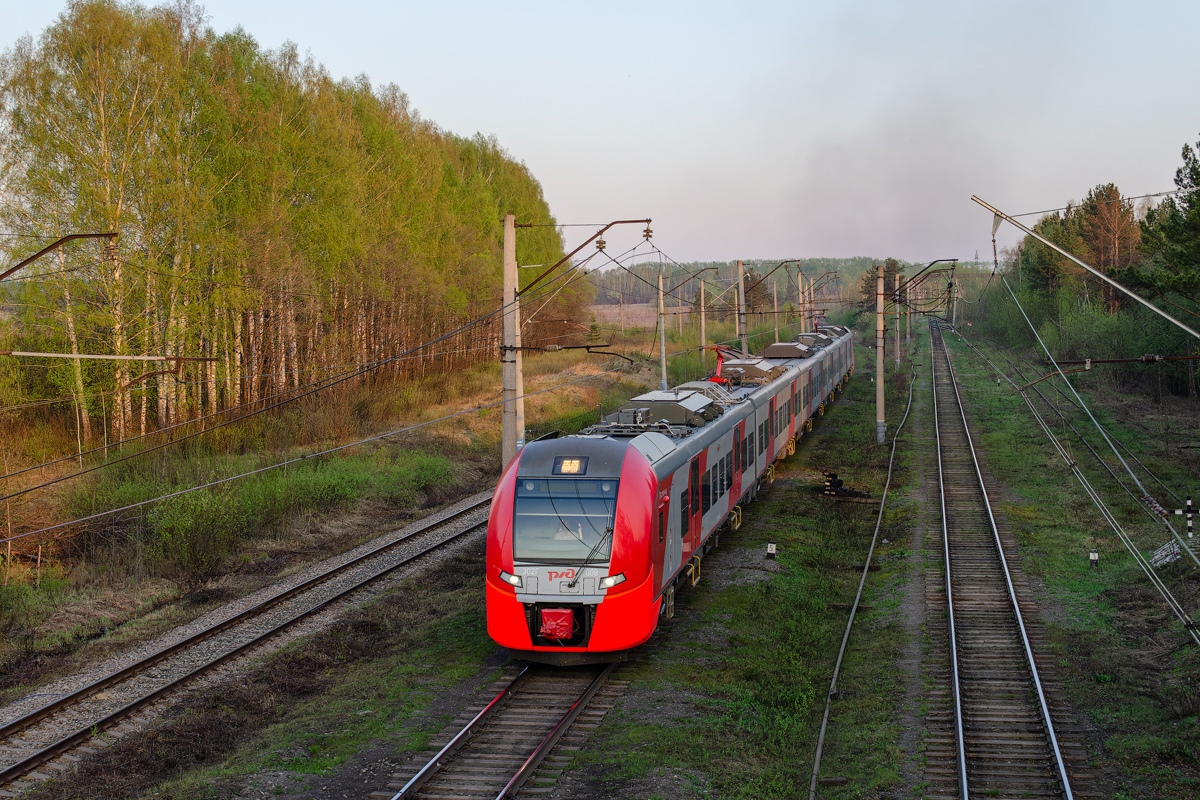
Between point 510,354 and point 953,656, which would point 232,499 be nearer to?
point 510,354

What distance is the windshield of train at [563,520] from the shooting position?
38.3ft

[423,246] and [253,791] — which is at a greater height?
[423,246]

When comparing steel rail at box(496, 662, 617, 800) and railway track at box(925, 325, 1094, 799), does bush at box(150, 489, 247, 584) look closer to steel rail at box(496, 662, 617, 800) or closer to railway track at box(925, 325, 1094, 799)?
steel rail at box(496, 662, 617, 800)

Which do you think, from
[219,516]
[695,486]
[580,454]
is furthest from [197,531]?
[580,454]

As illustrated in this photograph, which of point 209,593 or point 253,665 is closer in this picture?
point 253,665

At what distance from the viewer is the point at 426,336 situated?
4316cm

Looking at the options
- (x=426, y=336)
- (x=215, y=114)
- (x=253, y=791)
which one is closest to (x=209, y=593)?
(x=253, y=791)

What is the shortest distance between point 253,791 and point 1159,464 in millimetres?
26731

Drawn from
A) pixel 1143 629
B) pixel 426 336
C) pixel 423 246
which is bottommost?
pixel 1143 629

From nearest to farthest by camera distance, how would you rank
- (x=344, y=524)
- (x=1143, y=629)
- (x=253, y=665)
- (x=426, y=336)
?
(x=253, y=665)
(x=1143, y=629)
(x=344, y=524)
(x=426, y=336)

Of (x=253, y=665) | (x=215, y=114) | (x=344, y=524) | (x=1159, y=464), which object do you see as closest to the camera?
(x=253, y=665)

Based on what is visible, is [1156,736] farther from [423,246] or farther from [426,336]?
[426,336]

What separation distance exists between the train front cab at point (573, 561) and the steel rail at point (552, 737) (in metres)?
0.32

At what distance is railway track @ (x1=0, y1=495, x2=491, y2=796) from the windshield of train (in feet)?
15.0
